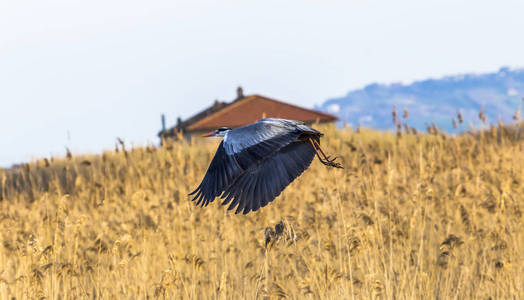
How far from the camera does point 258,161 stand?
107 inches

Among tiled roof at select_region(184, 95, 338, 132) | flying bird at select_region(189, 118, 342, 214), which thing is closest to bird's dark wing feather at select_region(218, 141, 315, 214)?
flying bird at select_region(189, 118, 342, 214)

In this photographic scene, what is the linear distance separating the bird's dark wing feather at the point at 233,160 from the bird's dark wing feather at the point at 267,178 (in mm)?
301

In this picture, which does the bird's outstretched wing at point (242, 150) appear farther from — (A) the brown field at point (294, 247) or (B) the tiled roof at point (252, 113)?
(B) the tiled roof at point (252, 113)

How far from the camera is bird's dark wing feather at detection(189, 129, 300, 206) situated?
253 centimetres

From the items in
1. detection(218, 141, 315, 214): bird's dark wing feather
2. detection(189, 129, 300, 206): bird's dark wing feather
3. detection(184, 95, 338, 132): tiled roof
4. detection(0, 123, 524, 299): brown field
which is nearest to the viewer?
detection(189, 129, 300, 206): bird's dark wing feather

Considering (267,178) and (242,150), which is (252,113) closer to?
(267,178)

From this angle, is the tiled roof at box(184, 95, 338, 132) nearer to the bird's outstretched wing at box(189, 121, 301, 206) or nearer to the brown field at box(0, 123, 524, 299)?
the brown field at box(0, 123, 524, 299)

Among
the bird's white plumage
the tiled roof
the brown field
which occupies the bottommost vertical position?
the brown field

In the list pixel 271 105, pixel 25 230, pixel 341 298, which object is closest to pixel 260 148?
pixel 341 298

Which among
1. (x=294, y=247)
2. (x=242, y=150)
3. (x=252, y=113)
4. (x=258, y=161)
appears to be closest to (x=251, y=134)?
(x=242, y=150)

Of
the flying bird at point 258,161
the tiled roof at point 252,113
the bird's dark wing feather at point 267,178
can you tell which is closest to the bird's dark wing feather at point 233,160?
the flying bird at point 258,161

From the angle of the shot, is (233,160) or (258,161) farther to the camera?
(258,161)

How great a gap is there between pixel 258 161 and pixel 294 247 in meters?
2.13

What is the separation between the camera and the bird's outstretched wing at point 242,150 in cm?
254
